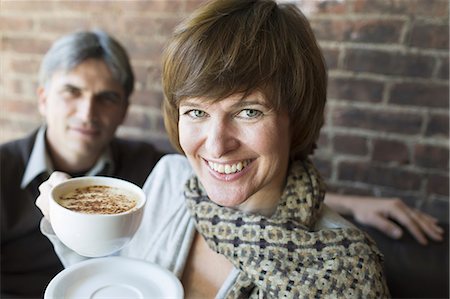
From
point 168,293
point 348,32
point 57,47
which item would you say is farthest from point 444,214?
point 57,47

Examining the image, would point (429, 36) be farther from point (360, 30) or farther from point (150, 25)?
point (150, 25)

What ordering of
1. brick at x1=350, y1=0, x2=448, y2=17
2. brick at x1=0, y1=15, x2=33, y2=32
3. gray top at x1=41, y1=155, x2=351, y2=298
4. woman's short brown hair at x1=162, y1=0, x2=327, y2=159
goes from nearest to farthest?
woman's short brown hair at x1=162, y1=0, x2=327, y2=159, gray top at x1=41, y1=155, x2=351, y2=298, brick at x1=350, y1=0, x2=448, y2=17, brick at x1=0, y1=15, x2=33, y2=32

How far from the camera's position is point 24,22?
210cm

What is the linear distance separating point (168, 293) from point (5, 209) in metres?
0.82

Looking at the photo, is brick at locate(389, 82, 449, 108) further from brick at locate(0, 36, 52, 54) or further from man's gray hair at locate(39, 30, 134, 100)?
brick at locate(0, 36, 52, 54)

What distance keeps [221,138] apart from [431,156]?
1.00 metres

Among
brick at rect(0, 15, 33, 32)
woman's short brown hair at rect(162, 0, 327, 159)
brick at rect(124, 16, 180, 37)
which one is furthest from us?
brick at rect(0, 15, 33, 32)

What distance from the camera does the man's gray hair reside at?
1511 mm

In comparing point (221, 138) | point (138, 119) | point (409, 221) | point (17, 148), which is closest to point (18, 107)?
point (138, 119)

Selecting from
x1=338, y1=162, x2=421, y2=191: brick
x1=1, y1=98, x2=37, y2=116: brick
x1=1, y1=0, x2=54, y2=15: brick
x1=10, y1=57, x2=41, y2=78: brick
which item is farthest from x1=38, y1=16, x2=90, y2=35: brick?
x1=338, y1=162, x2=421, y2=191: brick

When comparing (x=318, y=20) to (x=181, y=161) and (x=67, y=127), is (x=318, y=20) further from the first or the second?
(x=67, y=127)

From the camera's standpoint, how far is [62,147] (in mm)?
1550

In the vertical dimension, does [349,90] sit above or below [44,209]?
above

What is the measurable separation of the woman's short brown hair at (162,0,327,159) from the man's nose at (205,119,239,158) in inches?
2.1
